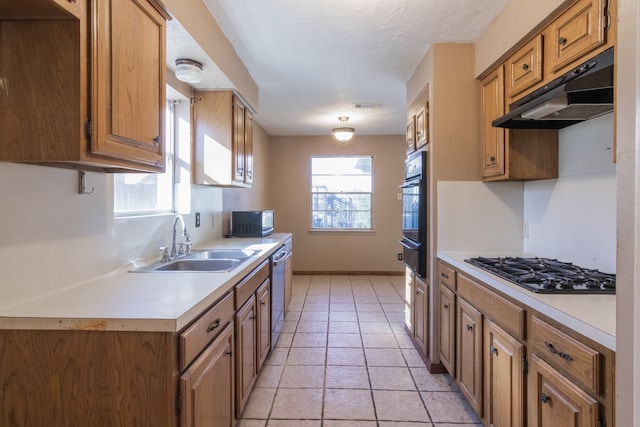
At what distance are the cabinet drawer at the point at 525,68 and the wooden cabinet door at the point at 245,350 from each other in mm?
2052

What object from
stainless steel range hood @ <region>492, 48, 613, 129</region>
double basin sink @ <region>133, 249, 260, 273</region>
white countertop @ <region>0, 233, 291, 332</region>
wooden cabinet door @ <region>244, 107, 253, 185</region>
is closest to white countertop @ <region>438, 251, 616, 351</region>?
stainless steel range hood @ <region>492, 48, 613, 129</region>

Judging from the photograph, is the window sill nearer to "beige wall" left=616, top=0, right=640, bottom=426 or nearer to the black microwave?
the black microwave

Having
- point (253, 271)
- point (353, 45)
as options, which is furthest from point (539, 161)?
point (253, 271)

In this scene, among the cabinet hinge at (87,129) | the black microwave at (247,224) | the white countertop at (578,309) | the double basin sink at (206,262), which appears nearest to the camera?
the white countertop at (578,309)

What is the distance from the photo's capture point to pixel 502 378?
156 cm

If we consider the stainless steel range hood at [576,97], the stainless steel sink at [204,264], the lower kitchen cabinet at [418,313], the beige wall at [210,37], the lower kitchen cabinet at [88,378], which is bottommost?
the lower kitchen cabinet at [418,313]

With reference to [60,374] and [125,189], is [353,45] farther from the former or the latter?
[60,374]

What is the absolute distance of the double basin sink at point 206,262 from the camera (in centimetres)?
198

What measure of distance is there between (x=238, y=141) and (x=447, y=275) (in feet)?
6.83

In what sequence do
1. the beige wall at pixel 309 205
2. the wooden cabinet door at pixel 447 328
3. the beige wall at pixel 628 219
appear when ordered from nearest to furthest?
the beige wall at pixel 628 219 < the wooden cabinet door at pixel 447 328 < the beige wall at pixel 309 205

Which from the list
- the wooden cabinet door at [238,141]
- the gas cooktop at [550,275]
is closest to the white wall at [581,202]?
the gas cooktop at [550,275]

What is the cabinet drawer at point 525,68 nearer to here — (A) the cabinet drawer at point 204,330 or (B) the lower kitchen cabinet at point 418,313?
(B) the lower kitchen cabinet at point 418,313

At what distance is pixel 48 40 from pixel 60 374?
1.07m

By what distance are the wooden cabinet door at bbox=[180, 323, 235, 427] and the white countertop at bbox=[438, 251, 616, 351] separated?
51.0 inches
